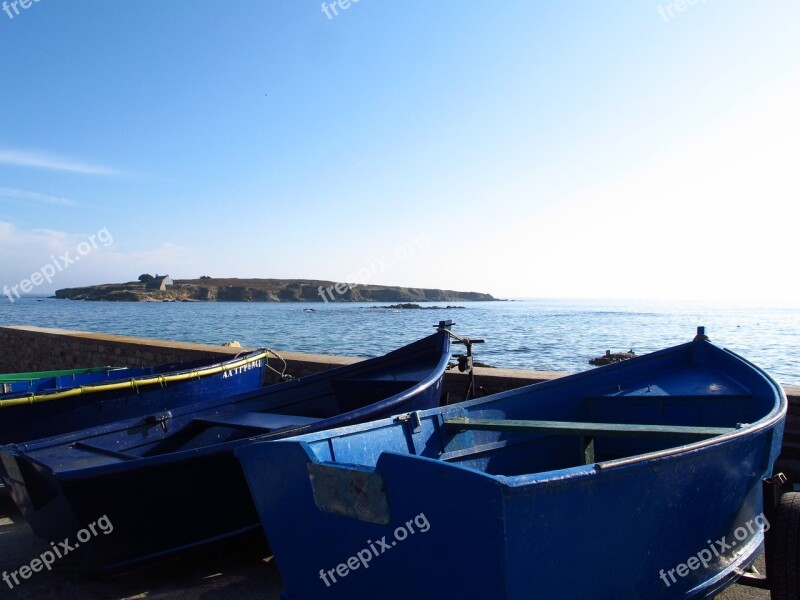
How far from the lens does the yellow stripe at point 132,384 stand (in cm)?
635

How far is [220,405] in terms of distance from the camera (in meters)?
5.98

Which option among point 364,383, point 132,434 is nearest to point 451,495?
point 132,434

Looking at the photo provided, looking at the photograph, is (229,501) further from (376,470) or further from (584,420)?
(584,420)

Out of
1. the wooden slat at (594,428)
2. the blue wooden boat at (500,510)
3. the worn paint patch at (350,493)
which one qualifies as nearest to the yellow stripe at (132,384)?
the blue wooden boat at (500,510)

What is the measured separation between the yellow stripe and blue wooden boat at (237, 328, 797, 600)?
13.7 ft

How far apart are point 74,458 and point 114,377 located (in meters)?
4.52

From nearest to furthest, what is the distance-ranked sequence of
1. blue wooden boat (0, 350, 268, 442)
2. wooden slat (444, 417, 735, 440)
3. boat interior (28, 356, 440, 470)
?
wooden slat (444, 417, 735, 440)
boat interior (28, 356, 440, 470)
blue wooden boat (0, 350, 268, 442)

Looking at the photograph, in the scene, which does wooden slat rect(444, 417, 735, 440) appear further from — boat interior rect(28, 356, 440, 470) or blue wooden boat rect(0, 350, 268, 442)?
blue wooden boat rect(0, 350, 268, 442)

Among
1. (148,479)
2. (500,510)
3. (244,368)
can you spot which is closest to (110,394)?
(244,368)

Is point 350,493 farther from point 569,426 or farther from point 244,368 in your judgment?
point 244,368

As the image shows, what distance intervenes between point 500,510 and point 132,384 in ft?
19.8

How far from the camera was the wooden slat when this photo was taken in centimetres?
368

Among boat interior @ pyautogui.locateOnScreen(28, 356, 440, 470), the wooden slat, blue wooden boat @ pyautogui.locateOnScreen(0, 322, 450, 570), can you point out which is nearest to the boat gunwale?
the wooden slat

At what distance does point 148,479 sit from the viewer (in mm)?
4191
